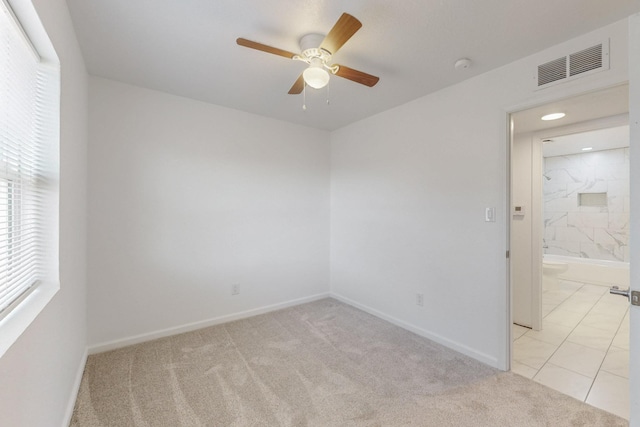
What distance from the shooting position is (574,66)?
186 cm

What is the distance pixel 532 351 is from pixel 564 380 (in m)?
0.45

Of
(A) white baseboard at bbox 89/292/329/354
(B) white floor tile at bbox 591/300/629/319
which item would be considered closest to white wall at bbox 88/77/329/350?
(A) white baseboard at bbox 89/292/329/354

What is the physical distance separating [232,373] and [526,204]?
335 cm

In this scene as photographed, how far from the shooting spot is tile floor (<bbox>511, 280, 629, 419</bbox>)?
1953mm

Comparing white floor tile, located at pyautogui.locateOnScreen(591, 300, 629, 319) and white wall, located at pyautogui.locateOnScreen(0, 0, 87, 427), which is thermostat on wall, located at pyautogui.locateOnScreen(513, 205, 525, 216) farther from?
white wall, located at pyautogui.locateOnScreen(0, 0, 87, 427)

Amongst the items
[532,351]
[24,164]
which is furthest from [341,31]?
[532,351]

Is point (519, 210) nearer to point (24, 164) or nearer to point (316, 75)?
point (316, 75)

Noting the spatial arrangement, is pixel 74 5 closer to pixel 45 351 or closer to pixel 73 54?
pixel 73 54

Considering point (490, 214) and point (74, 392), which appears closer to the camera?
point (74, 392)

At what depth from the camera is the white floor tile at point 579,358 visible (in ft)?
7.23

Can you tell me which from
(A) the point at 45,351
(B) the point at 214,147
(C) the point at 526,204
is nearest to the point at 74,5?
(B) the point at 214,147

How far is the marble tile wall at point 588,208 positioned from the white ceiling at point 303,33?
4.79m

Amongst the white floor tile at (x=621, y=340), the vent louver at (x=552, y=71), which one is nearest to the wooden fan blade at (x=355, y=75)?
the vent louver at (x=552, y=71)

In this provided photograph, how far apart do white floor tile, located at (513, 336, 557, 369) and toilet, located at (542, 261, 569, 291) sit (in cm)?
173
